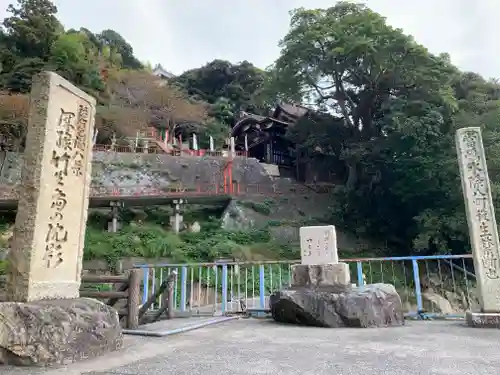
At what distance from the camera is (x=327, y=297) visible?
5.45m

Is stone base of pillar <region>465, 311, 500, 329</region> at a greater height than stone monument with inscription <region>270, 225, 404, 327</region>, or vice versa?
stone monument with inscription <region>270, 225, 404, 327</region>

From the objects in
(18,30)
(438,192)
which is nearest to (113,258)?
(438,192)

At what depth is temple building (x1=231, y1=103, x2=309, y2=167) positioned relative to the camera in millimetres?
31078

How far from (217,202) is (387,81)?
12342 mm

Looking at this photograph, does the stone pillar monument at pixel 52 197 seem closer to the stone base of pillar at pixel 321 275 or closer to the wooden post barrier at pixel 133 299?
the wooden post barrier at pixel 133 299

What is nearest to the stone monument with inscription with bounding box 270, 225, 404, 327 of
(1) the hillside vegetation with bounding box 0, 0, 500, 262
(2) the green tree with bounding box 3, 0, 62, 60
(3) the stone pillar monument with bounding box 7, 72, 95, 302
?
(3) the stone pillar monument with bounding box 7, 72, 95, 302

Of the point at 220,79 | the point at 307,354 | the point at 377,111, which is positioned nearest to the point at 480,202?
the point at 307,354

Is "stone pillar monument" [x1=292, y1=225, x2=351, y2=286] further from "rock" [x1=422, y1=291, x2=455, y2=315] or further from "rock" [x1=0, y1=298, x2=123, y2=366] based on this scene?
"rock" [x1=422, y1=291, x2=455, y2=315]

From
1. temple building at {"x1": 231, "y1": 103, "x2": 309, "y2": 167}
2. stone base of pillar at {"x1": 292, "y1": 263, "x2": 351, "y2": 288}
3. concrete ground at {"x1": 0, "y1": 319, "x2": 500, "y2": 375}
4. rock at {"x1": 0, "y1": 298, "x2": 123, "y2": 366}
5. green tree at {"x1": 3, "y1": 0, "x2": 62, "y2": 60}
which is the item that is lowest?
concrete ground at {"x1": 0, "y1": 319, "x2": 500, "y2": 375}

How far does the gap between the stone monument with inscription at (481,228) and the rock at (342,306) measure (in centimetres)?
117

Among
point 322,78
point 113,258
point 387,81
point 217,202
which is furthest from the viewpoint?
point 217,202

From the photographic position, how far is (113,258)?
16453 millimetres

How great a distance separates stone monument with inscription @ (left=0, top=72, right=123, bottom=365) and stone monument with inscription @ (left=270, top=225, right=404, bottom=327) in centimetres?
296

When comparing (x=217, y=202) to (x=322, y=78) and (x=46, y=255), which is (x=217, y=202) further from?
(x=46, y=255)
